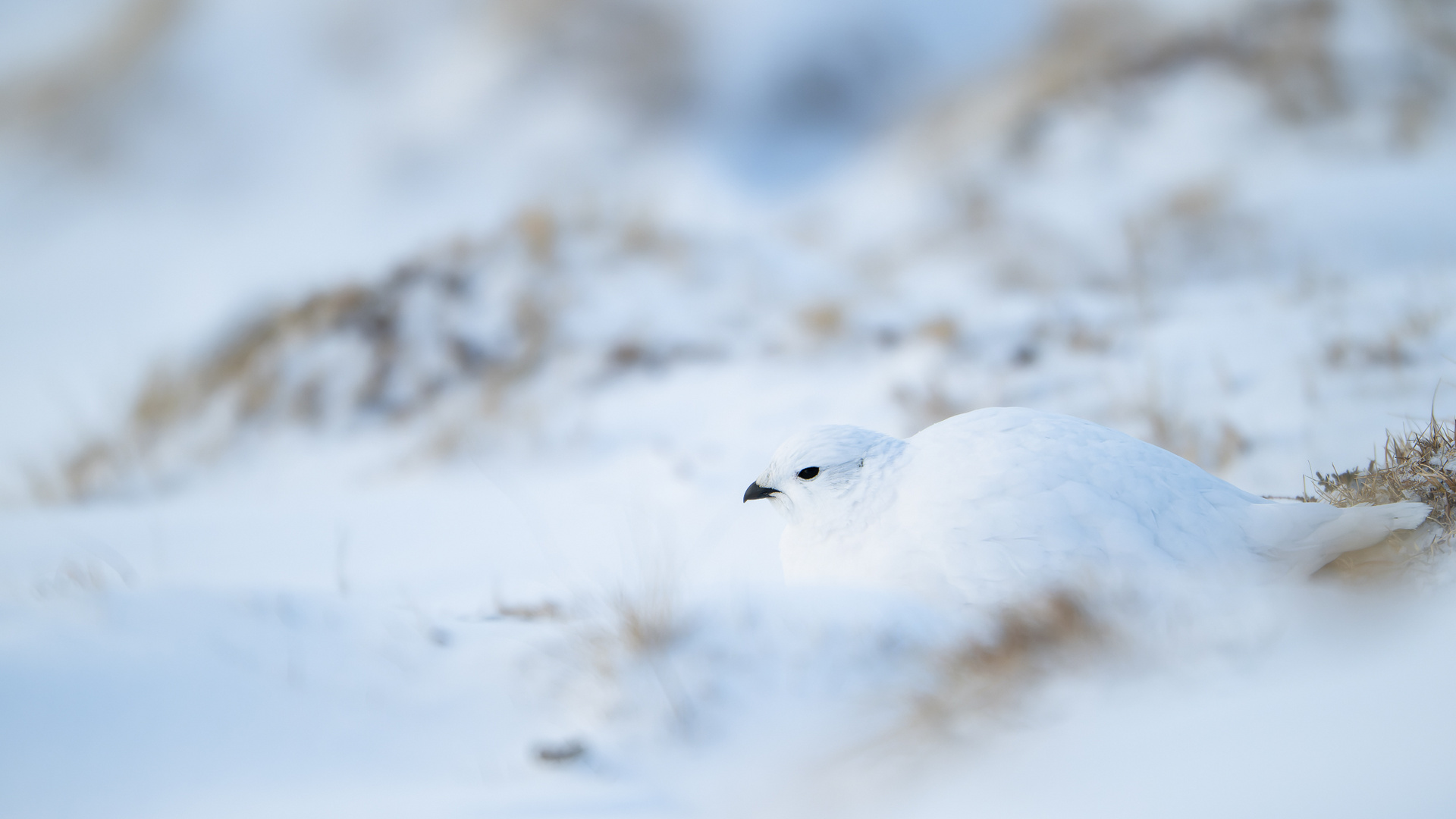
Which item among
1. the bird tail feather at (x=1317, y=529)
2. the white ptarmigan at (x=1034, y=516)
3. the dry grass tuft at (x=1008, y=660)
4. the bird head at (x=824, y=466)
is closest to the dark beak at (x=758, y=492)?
the bird head at (x=824, y=466)

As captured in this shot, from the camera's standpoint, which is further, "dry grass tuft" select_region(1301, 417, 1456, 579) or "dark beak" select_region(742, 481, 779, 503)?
"dark beak" select_region(742, 481, 779, 503)

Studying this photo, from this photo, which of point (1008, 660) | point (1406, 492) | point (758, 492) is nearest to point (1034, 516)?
point (1008, 660)

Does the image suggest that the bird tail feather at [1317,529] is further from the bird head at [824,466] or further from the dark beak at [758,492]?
the dark beak at [758,492]

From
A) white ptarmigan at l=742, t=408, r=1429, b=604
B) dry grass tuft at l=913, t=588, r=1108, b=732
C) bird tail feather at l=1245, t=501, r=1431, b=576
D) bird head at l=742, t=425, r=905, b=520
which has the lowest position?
dry grass tuft at l=913, t=588, r=1108, b=732

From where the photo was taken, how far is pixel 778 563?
132 inches

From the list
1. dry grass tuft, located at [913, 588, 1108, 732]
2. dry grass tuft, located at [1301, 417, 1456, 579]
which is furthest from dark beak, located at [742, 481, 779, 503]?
dry grass tuft, located at [1301, 417, 1456, 579]

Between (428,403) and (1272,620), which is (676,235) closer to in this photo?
(428,403)

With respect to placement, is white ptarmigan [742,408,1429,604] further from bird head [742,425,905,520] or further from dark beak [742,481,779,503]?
dark beak [742,481,779,503]

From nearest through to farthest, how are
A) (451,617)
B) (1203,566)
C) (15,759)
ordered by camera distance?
(15,759), (1203,566), (451,617)

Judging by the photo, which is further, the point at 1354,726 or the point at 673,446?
the point at 673,446

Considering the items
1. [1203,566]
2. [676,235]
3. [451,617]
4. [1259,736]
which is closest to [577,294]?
[676,235]

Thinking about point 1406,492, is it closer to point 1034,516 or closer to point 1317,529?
point 1317,529

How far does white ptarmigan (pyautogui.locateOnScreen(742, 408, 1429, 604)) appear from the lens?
1.83 m

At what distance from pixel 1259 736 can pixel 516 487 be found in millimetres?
4954
